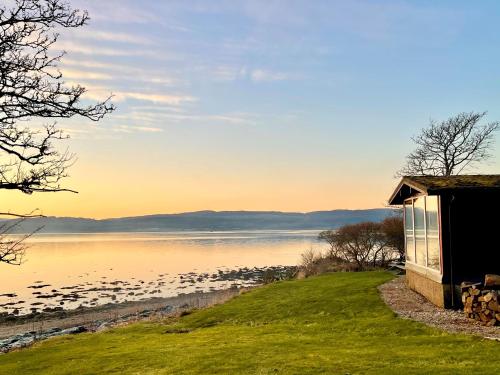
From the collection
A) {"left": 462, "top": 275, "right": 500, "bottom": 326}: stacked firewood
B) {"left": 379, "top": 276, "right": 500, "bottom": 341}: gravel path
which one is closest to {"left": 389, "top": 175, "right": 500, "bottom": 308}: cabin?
{"left": 379, "top": 276, "right": 500, "bottom": 341}: gravel path

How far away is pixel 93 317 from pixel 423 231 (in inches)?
964

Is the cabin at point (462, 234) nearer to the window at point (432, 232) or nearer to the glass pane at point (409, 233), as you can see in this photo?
the window at point (432, 232)

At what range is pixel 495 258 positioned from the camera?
1705cm

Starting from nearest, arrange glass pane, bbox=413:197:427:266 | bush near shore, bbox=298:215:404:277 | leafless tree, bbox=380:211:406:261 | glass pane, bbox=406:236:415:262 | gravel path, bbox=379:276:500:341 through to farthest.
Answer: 1. gravel path, bbox=379:276:500:341
2. glass pane, bbox=413:197:427:266
3. glass pane, bbox=406:236:415:262
4. bush near shore, bbox=298:215:404:277
5. leafless tree, bbox=380:211:406:261

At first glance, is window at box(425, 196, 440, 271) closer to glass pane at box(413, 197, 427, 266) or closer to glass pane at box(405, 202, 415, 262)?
glass pane at box(413, 197, 427, 266)

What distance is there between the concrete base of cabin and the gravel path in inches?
8.3

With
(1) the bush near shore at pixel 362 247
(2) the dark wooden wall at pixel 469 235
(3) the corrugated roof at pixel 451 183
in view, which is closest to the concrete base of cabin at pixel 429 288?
(2) the dark wooden wall at pixel 469 235

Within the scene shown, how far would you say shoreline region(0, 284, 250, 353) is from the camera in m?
26.5

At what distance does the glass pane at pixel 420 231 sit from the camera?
19.5 metres

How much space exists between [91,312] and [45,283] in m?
21.9

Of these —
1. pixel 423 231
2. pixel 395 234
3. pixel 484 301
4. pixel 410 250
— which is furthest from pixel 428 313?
pixel 395 234

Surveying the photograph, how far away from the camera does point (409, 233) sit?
2198 centimetres

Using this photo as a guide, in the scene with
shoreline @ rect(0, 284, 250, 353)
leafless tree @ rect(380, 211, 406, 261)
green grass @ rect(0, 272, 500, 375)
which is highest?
leafless tree @ rect(380, 211, 406, 261)

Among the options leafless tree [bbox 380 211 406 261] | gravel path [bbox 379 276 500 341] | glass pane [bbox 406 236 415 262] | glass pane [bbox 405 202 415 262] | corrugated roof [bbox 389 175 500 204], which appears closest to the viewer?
gravel path [bbox 379 276 500 341]
